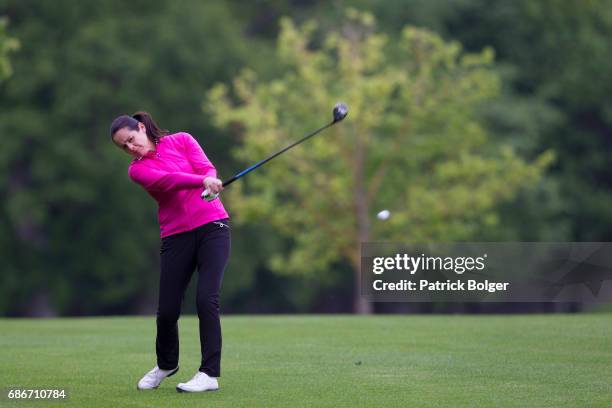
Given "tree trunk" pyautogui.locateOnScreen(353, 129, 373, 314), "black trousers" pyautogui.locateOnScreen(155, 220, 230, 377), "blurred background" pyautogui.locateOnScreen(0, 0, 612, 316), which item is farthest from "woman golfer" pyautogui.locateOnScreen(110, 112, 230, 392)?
"tree trunk" pyautogui.locateOnScreen(353, 129, 373, 314)

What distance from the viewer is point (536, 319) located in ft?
51.8

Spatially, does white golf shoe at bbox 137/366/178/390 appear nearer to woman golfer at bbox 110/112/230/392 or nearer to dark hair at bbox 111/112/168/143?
woman golfer at bbox 110/112/230/392

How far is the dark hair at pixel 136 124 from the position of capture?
29.9 feet

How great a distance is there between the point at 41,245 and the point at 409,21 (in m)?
14.8

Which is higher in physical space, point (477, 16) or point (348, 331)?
point (477, 16)

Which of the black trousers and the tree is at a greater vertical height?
the tree

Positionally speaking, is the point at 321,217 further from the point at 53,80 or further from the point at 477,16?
the point at 477,16

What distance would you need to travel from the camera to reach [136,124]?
918 centimetres

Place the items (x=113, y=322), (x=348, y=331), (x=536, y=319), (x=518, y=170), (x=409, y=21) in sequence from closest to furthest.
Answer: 1. (x=348, y=331)
2. (x=536, y=319)
3. (x=113, y=322)
4. (x=518, y=170)
5. (x=409, y=21)

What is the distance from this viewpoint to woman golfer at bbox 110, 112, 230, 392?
9.09m

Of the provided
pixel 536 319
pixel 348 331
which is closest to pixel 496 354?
pixel 348 331

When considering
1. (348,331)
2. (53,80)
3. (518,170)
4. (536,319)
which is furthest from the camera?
(53,80)

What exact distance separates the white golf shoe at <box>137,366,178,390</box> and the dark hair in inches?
67.8

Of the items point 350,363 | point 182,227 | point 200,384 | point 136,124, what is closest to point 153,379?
point 200,384
